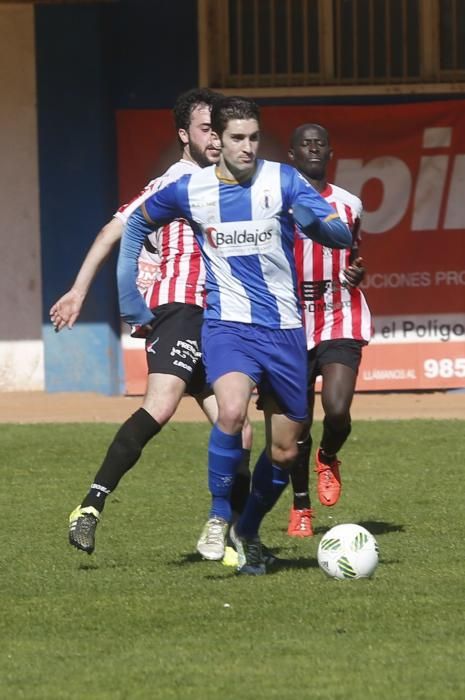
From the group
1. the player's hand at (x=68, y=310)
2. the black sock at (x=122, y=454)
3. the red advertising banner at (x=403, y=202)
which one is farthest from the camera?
the red advertising banner at (x=403, y=202)

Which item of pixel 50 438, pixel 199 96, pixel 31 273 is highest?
pixel 199 96

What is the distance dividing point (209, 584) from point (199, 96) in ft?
7.90

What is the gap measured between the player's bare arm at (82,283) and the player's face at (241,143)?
0.76 m

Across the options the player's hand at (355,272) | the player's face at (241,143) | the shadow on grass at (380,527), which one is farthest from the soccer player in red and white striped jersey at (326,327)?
the player's face at (241,143)

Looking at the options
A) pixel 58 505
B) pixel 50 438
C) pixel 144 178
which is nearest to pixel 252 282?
pixel 58 505

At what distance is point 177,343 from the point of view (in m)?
7.45

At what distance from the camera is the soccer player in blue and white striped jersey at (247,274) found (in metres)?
6.75

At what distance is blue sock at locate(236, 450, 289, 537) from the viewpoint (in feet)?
22.9

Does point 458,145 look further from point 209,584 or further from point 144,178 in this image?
point 209,584

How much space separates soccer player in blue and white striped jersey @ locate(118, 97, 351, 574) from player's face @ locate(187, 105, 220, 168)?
706 mm

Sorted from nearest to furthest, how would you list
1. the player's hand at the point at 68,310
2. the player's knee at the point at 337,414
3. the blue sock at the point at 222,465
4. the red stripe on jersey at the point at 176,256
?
the blue sock at the point at 222,465, the player's hand at the point at 68,310, the red stripe on jersey at the point at 176,256, the player's knee at the point at 337,414

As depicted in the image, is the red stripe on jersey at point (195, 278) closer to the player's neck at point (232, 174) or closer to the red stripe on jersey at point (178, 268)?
the red stripe on jersey at point (178, 268)

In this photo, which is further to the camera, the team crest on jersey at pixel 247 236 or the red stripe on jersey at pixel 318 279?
the red stripe on jersey at pixel 318 279

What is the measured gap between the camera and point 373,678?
5.19 m
